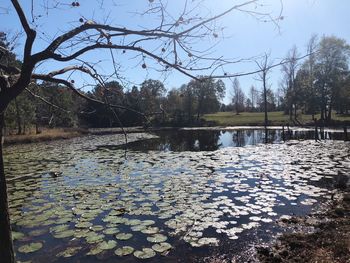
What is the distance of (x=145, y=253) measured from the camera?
5848 mm

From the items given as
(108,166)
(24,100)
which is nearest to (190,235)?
(108,166)

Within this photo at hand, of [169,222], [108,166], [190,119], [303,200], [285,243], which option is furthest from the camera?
[190,119]

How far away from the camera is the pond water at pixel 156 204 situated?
20.3 ft

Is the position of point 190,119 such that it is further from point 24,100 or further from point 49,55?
point 49,55

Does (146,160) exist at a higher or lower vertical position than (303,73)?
lower

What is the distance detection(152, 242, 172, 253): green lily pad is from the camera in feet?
19.7

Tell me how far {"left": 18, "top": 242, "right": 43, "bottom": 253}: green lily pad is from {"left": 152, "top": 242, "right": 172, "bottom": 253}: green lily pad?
6.82ft

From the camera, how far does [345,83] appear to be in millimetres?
42719

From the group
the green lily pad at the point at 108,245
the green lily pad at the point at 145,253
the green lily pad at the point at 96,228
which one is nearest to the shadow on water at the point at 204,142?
the green lily pad at the point at 96,228

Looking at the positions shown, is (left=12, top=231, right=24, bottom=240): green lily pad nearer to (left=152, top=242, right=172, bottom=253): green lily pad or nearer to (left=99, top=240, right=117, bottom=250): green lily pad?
(left=99, top=240, right=117, bottom=250): green lily pad

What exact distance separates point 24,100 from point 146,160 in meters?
19.7

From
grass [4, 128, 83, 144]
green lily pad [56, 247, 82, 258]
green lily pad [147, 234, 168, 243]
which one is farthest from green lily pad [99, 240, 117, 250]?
grass [4, 128, 83, 144]

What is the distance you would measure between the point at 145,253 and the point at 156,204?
289cm

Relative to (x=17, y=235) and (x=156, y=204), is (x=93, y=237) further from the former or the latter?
(x=156, y=204)
